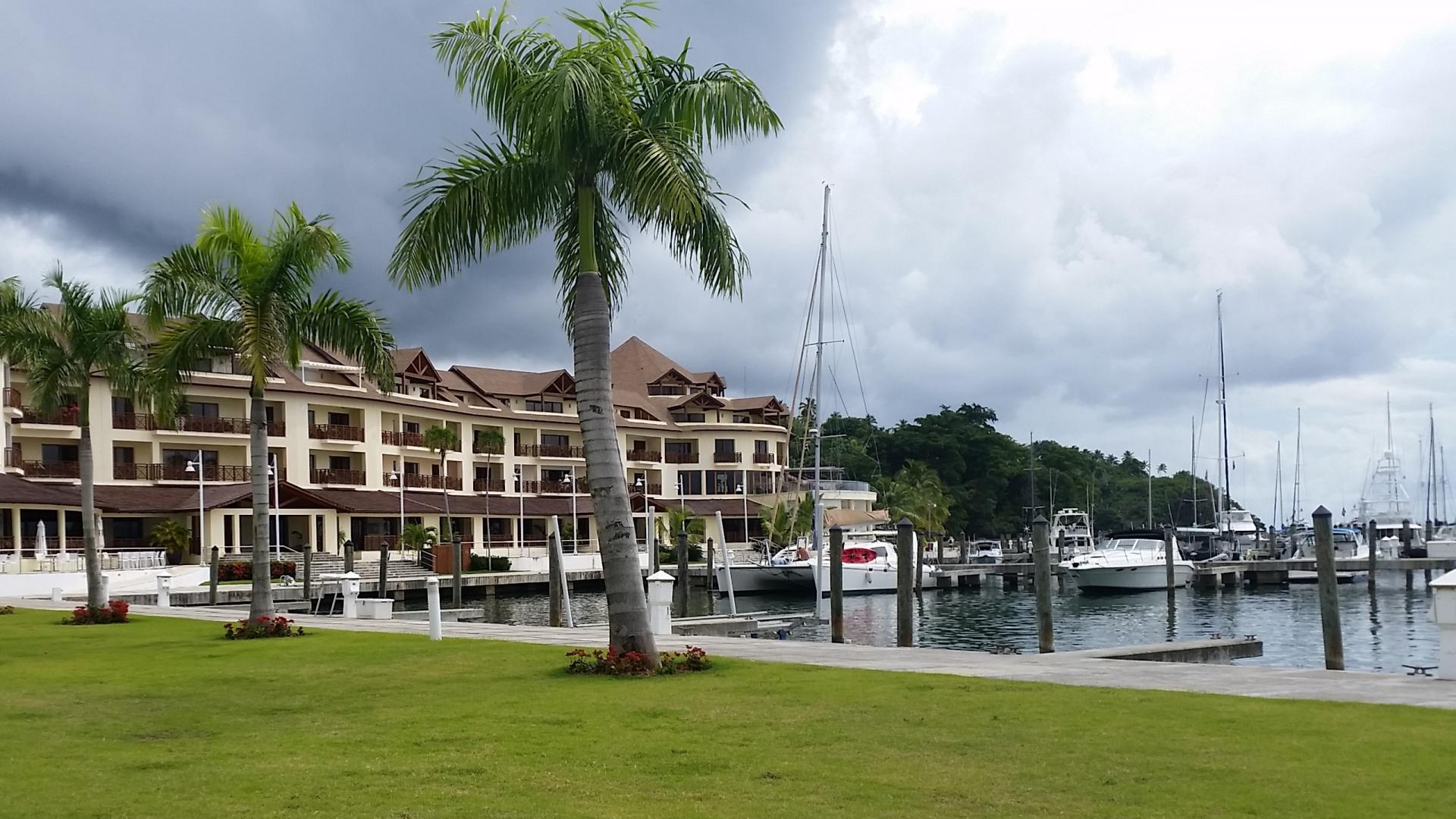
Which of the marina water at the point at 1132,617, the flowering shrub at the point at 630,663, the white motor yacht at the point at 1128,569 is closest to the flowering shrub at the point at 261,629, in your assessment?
the marina water at the point at 1132,617

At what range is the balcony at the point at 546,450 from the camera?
8306 centimetres

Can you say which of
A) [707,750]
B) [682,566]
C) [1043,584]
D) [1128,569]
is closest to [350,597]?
[682,566]

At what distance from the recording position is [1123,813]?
7.48m

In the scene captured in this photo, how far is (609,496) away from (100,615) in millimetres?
19254

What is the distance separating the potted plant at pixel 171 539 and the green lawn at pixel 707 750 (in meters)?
47.0

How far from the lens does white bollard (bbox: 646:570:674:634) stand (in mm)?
23566

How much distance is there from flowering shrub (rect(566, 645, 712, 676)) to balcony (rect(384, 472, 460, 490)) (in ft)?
191

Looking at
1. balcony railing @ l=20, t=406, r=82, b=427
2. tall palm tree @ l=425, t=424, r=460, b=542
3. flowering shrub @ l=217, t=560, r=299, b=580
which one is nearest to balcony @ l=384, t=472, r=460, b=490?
tall palm tree @ l=425, t=424, r=460, b=542

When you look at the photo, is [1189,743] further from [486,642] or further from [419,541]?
[419,541]

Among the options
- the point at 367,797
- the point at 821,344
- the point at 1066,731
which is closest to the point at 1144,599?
the point at 821,344

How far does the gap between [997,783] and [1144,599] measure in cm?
5116

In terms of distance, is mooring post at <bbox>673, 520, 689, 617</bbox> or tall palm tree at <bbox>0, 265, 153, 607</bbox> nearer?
tall palm tree at <bbox>0, 265, 153, 607</bbox>

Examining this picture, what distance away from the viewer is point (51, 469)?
59750mm

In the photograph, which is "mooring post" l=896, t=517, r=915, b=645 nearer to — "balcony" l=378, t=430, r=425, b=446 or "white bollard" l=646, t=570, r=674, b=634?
"white bollard" l=646, t=570, r=674, b=634
